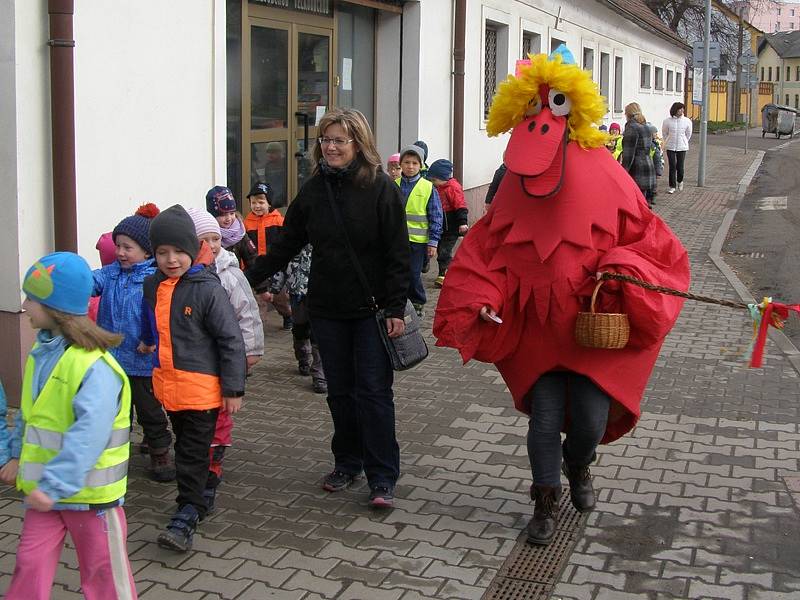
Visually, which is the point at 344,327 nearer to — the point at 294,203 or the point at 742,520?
the point at 294,203

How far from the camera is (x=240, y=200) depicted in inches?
393

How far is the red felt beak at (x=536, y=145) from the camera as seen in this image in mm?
4469

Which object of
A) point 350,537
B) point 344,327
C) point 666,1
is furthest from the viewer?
point 666,1

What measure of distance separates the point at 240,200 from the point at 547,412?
5.76 metres

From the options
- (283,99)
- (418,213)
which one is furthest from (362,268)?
(283,99)

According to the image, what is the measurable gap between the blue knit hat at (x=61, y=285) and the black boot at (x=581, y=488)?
2.37m

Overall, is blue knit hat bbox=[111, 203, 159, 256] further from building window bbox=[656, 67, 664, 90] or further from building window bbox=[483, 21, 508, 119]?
building window bbox=[656, 67, 664, 90]

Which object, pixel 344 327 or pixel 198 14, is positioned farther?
pixel 198 14

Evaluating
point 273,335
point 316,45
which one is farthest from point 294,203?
point 316,45

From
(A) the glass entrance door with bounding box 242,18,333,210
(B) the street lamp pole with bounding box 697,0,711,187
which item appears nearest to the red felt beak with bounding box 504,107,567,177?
(A) the glass entrance door with bounding box 242,18,333,210

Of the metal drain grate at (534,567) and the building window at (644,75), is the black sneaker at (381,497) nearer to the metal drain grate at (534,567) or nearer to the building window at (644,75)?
the metal drain grate at (534,567)

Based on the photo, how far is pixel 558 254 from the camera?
4555mm

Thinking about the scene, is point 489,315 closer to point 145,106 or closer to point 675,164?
point 145,106

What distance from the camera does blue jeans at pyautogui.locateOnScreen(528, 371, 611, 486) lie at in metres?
4.69
